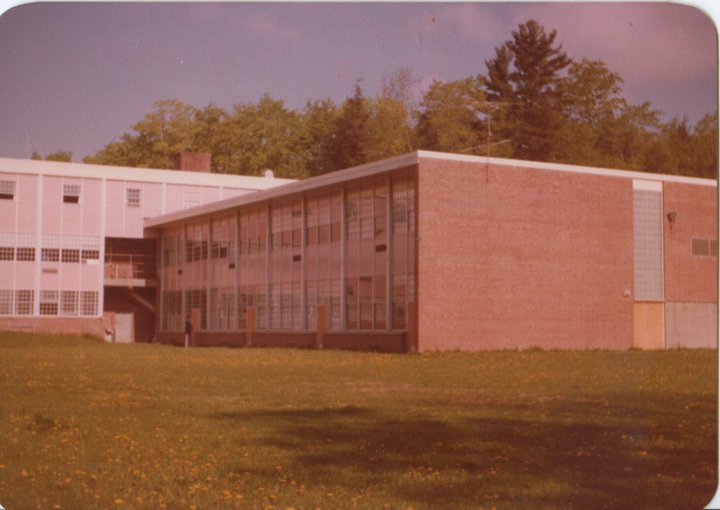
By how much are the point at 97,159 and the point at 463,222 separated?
109 feet

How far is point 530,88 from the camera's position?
4822cm

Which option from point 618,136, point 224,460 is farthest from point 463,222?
point 224,460

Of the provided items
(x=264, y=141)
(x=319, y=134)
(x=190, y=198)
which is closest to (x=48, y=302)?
(x=190, y=198)

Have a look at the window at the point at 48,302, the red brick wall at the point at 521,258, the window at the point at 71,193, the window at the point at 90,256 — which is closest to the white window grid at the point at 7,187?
the window at the point at 71,193

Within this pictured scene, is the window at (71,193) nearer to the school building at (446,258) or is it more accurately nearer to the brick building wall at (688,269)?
the school building at (446,258)

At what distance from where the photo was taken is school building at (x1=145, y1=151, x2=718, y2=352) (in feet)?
116

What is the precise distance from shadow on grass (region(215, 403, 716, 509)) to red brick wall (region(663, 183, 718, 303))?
25771mm

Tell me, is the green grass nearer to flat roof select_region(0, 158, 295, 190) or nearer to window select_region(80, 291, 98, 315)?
flat roof select_region(0, 158, 295, 190)

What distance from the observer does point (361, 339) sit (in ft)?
125

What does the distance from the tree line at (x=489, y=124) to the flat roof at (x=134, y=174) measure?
1328 millimetres

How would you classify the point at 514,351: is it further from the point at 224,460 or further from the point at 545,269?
the point at 224,460

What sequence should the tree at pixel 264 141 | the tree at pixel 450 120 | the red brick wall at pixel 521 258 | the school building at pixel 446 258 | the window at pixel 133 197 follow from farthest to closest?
the window at pixel 133 197 → the tree at pixel 264 141 → the tree at pixel 450 120 → the school building at pixel 446 258 → the red brick wall at pixel 521 258

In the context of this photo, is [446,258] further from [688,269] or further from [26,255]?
[26,255]

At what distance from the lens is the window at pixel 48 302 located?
171 ft
